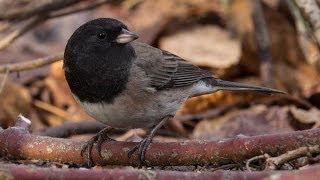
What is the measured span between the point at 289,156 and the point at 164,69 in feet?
5.36

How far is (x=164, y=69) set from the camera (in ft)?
14.9

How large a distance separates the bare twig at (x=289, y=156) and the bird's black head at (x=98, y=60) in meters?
1.08

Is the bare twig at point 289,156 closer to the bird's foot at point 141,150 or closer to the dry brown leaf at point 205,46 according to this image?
the bird's foot at point 141,150

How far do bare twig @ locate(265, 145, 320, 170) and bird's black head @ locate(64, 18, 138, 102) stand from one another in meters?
1.08

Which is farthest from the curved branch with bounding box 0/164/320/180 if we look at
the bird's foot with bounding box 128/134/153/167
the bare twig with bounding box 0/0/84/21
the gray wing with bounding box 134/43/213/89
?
the bare twig with bounding box 0/0/84/21

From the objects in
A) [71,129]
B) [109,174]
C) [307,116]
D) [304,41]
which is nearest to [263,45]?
[304,41]

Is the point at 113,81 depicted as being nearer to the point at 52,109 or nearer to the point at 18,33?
the point at 18,33

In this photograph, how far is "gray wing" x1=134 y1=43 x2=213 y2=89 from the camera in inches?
171

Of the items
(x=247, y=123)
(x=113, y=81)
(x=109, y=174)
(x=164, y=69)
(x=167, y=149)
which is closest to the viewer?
(x=109, y=174)

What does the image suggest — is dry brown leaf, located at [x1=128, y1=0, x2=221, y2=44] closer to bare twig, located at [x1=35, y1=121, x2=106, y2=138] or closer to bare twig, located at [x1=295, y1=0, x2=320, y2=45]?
bare twig, located at [x1=35, y1=121, x2=106, y2=138]

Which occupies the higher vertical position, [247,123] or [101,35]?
[101,35]

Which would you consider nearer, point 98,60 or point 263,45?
point 98,60

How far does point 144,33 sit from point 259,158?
3.80m

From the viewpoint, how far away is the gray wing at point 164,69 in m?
4.34
